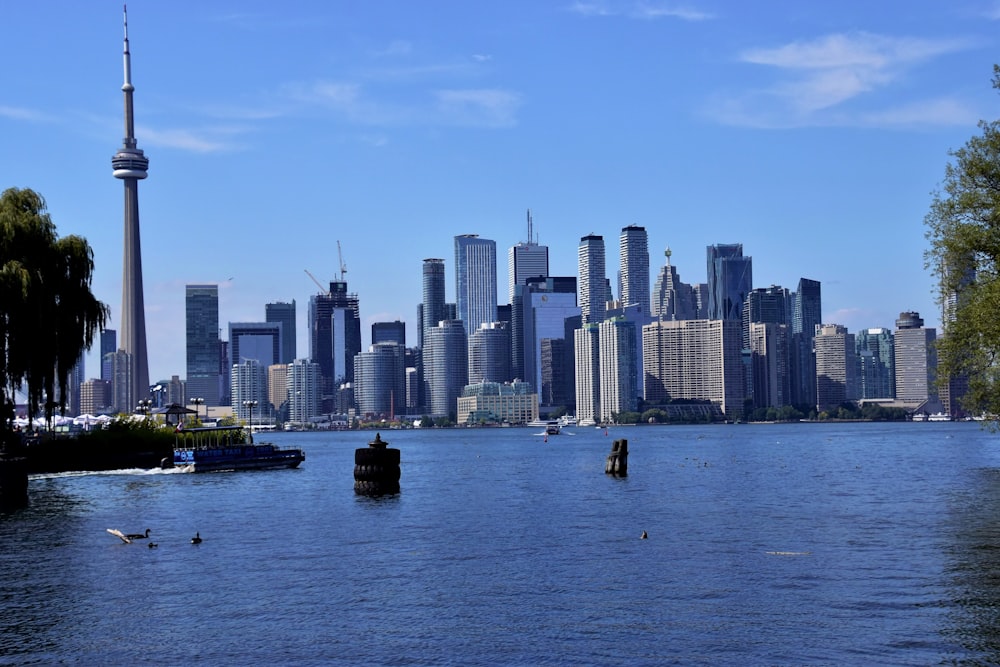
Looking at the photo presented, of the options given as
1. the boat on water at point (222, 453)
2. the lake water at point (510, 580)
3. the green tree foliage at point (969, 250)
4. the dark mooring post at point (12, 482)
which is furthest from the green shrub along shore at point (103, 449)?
the green tree foliage at point (969, 250)

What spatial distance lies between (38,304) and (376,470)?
2462cm

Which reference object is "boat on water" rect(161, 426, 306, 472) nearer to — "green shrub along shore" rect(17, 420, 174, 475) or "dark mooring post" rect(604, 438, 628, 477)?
"green shrub along shore" rect(17, 420, 174, 475)

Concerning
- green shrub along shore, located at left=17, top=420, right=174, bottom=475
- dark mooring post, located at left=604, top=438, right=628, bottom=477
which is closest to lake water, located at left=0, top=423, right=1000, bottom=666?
green shrub along shore, located at left=17, top=420, right=174, bottom=475

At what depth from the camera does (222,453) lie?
11275cm

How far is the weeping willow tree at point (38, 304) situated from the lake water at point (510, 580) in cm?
774

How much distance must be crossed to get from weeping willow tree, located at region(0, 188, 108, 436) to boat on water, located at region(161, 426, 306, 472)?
28.1 meters

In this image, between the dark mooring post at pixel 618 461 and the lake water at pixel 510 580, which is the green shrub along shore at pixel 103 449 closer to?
the lake water at pixel 510 580

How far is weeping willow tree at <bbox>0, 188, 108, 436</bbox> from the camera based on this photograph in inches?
2945

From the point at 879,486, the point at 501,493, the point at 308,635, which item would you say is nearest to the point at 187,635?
the point at 308,635

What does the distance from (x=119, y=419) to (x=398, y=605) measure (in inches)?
3680

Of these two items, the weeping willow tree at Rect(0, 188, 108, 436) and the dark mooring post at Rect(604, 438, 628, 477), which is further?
the dark mooring post at Rect(604, 438, 628, 477)

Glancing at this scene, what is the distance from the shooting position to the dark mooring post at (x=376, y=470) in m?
84.0

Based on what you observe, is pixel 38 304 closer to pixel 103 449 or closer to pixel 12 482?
pixel 12 482

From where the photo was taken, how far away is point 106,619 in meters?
36.3
